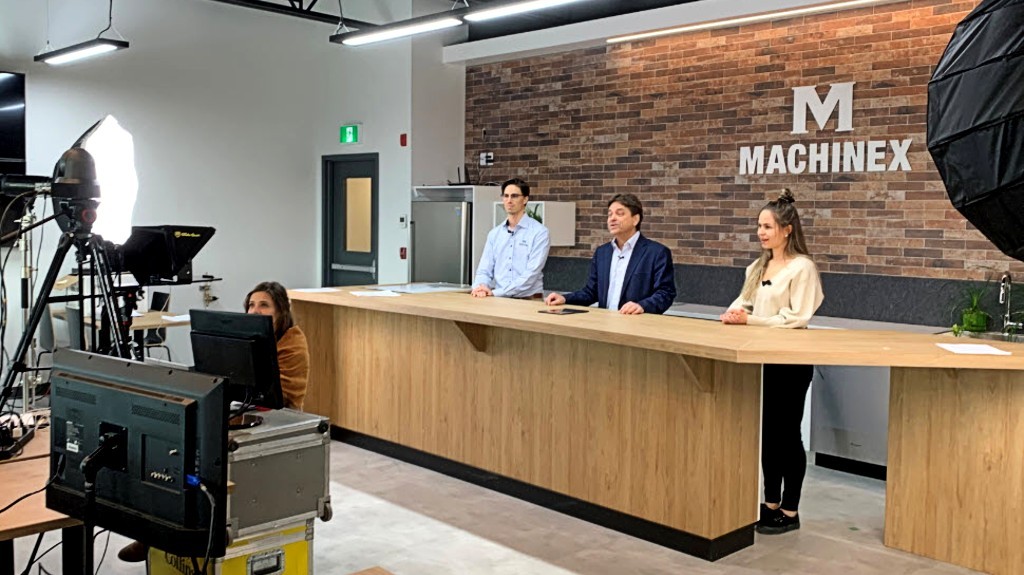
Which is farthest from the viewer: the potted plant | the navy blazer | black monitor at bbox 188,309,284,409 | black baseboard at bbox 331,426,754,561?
the potted plant

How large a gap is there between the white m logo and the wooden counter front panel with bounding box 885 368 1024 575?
2.68 meters

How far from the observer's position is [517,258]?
602 centimetres

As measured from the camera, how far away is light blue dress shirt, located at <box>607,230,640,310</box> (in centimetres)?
519

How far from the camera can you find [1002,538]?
12.6 ft

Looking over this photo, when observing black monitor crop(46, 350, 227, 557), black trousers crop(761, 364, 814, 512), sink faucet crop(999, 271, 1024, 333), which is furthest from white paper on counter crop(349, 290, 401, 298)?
sink faucet crop(999, 271, 1024, 333)

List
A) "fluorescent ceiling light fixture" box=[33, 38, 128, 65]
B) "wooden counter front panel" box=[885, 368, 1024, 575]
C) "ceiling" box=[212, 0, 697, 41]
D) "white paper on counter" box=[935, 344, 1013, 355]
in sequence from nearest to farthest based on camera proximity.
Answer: "white paper on counter" box=[935, 344, 1013, 355]
"wooden counter front panel" box=[885, 368, 1024, 575]
"fluorescent ceiling light fixture" box=[33, 38, 128, 65]
"ceiling" box=[212, 0, 697, 41]

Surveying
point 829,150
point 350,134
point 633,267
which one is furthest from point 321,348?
point 829,150

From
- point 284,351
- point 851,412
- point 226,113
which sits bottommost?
point 851,412

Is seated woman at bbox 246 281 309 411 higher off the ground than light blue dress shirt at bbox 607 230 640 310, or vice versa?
light blue dress shirt at bbox 607 230 640 310

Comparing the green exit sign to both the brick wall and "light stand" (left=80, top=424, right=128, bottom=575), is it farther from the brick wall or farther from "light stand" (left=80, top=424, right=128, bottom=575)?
"light stand" (left=80, top=424, right=128, bottom=575)

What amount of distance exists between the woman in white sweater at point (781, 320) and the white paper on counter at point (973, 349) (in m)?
0.68

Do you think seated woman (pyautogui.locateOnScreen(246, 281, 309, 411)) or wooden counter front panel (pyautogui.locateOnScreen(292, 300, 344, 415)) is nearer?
seated woman (pyautogui.locateOnScreen(246, 281, 309, 411))

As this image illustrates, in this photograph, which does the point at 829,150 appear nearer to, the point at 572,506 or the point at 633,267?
the point at 633,267

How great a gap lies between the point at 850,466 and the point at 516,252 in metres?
2.44
